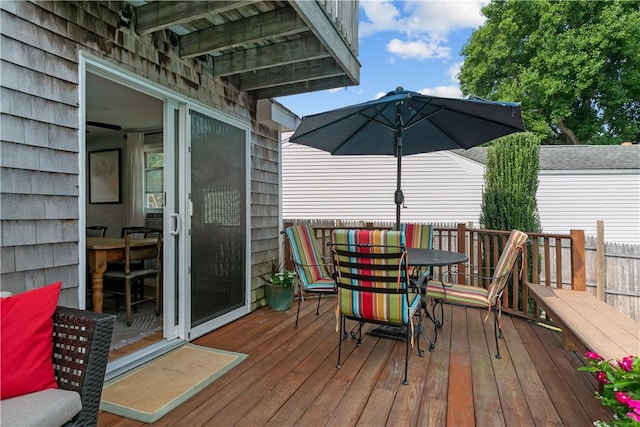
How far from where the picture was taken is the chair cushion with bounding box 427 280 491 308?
2.94 metres

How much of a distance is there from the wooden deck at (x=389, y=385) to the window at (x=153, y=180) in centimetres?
297

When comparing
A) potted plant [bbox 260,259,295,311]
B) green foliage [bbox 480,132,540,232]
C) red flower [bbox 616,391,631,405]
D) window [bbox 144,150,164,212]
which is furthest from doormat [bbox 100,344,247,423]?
green foliage [bbox 480,132,540,232]

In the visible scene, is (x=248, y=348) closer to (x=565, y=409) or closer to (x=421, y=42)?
(x=565, y=409)

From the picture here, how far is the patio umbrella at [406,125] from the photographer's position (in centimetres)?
287

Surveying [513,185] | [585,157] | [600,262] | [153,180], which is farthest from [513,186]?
[585,157]

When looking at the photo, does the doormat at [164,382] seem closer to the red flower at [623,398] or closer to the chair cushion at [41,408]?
the chair cushion at [41,408]

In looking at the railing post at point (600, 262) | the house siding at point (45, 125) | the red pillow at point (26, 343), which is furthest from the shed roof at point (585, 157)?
the red pillow at point (26, 343)

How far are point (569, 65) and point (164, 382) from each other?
1840cm

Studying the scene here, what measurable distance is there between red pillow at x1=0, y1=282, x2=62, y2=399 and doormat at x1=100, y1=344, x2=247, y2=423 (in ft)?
2.53

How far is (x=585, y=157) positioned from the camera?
1025 centimetres

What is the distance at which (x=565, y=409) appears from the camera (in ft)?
6.84

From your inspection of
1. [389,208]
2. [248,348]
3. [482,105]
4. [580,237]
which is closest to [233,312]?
[248,348]

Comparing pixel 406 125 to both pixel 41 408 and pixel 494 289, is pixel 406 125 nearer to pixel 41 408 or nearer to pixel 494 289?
pixel 494 289

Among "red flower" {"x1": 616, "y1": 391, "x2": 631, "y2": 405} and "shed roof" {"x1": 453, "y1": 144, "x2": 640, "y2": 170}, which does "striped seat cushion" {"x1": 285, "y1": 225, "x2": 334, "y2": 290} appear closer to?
"red flower" {"x1": 616, "y1": 391, "x2": 631, "y2": 405}
